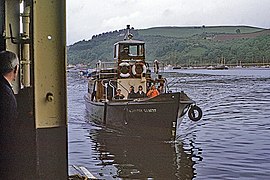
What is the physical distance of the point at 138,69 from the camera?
74.3 ft

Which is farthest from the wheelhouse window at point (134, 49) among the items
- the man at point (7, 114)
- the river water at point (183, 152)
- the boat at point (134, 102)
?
the man at point (7, 114)

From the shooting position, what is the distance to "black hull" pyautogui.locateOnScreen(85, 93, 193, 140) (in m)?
18.8

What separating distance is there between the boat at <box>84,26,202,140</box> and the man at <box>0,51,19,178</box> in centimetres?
1447

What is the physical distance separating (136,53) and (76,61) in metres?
59.4

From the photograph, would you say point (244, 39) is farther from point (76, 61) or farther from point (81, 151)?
point (81, 151)

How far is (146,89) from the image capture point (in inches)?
892

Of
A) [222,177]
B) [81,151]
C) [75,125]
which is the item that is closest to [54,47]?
[222,177]

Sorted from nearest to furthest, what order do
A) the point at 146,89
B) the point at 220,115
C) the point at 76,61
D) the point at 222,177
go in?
the point at 222,177 → the point at 146,89 → the point at 220,115 → the point at 76,61

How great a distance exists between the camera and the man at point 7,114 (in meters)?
3.95

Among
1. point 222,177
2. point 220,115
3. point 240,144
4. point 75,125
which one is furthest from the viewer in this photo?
point 220,115

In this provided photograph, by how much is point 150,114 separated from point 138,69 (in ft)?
13.1

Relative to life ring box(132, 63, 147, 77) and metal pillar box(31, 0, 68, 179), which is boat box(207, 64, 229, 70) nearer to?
life ring box(132, 63, 147, 77)

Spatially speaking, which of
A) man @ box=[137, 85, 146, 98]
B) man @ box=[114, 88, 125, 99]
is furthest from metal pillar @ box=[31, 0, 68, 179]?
man @ box=[114, 88, 125, 99]

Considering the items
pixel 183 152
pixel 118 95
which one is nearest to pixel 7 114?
pixel 183 152
